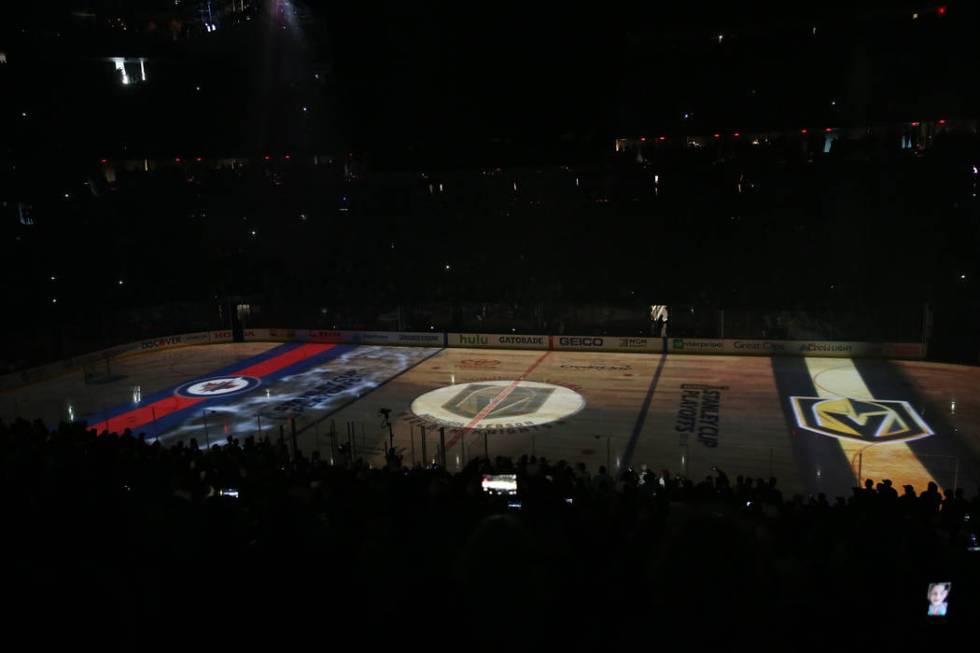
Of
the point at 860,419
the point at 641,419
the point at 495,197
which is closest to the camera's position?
the point at 860,419

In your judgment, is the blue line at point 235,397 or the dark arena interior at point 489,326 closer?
the dark arena interior at point 489,326

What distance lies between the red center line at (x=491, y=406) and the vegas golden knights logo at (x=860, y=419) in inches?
349

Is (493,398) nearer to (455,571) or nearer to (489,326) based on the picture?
(489,326)

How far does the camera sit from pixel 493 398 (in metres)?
23.1

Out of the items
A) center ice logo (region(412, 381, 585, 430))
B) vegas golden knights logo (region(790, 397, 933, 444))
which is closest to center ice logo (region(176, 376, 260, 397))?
center ice logo (region(412, 381, 585, 430))

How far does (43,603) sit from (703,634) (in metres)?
2.74

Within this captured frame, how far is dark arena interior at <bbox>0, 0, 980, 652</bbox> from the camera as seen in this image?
387 cm

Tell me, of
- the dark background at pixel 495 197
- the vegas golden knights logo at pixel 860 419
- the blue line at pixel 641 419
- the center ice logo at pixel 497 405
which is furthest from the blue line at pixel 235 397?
the vegas golden knights logo at pixel 860 419

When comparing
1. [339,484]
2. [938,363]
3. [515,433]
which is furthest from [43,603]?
[938,363]

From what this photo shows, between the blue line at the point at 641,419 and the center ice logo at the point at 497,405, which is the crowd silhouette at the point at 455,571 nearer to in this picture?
the blue line at the point at 641,419

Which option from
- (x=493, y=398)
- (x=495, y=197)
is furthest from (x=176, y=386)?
(x=495, y=197)

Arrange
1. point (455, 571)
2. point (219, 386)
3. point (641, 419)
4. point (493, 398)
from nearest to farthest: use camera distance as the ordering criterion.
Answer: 1. point (455, 571)
2. point (641, 419)
3. point (493, 398)
4. point (219, 386)

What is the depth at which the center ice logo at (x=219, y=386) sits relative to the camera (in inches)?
985

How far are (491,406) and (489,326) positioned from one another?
1145 centimetres
